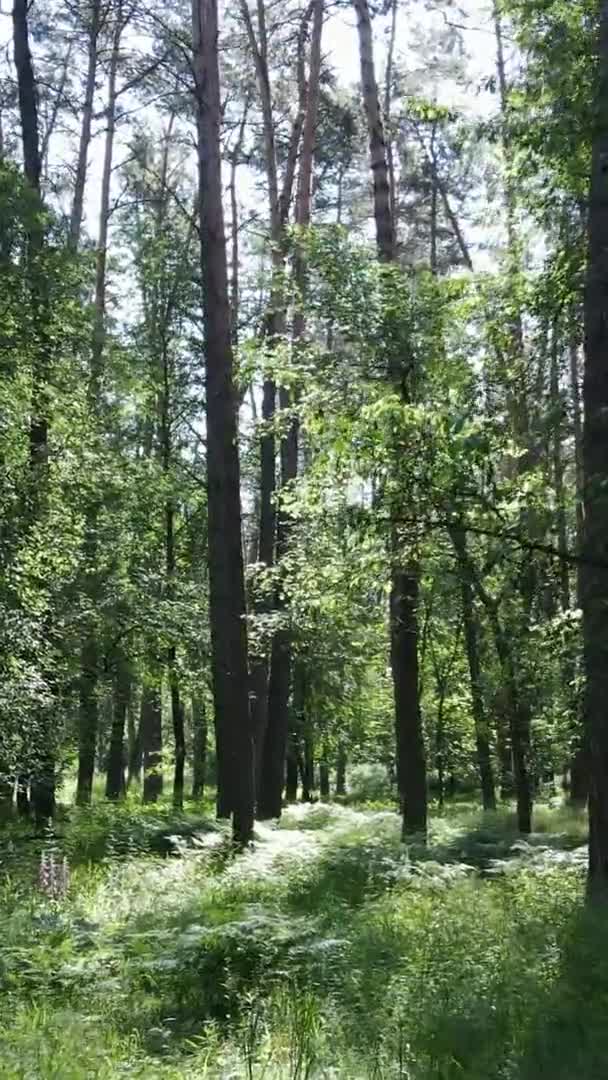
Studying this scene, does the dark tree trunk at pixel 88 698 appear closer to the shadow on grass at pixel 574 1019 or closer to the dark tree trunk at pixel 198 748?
the shadow on grass at pixel 574 1019

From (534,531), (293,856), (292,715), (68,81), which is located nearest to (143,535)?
(292,715)

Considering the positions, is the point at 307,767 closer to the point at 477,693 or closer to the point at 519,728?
the point at 477,693

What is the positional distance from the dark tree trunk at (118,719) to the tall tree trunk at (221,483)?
5.10 metres

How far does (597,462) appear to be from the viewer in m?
5.99

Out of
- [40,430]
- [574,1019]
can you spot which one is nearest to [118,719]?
[40,430]

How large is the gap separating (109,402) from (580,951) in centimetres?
1312

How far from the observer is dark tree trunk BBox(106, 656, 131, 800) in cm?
1529

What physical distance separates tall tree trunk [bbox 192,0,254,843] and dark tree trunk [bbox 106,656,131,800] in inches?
201

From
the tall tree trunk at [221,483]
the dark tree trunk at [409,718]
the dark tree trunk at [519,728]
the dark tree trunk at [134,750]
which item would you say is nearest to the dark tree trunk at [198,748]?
the dark tree trunk at [134,750]

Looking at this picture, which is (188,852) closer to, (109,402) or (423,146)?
(109,402)

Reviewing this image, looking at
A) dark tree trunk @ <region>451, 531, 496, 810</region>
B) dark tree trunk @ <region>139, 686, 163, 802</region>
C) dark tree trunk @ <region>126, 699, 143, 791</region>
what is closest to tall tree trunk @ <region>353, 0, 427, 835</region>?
dark tree trunk @ <region>451, 531, 496, 810</region>

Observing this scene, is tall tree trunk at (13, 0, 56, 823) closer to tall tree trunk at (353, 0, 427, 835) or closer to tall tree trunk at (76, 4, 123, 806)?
tall tree trunk at (76, 4, 123, 806)

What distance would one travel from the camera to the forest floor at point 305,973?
3.96 metres

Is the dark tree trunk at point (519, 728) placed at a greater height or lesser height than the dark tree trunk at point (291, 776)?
greater
